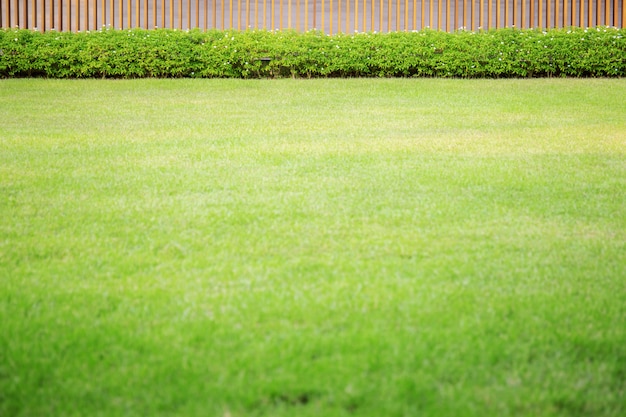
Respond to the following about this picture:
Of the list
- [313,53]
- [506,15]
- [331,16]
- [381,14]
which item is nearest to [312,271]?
[313,53]

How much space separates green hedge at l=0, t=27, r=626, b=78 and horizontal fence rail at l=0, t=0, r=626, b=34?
1.99 meters

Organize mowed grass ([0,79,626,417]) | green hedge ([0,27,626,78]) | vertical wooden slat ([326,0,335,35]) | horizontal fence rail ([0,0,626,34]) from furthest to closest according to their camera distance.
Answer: vertical wooden slat ([326,0,335,35]) < horizontal fence rail ([0,0,626,34]) < green hedge ([0,27,626,78]) < mowed grass ([0,79,626,417])

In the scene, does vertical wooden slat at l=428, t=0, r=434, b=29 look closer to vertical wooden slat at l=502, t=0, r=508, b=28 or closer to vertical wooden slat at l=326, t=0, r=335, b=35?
vertical wooden slat at l=502, t=0, r=508, b=28

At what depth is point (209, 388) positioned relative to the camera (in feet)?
10.0

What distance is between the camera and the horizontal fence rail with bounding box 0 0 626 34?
54.7 feet

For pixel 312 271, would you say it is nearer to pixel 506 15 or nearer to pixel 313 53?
pixel 313 53

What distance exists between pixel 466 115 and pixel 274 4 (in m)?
7.64

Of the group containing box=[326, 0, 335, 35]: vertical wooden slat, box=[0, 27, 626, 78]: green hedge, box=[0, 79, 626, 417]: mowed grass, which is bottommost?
box=[0, 79, 626, 417]: mowed grass

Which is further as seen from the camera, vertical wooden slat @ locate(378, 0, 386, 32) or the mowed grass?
vertical wooden slat @ locate(378, 0, 386, 32)

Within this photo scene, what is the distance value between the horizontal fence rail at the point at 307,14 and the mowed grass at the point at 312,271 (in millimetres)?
7888

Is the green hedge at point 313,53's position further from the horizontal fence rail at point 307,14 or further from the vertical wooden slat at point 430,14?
the vertical wooden slat at point 430,14

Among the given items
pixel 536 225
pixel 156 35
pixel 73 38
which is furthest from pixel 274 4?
pixel 536 225

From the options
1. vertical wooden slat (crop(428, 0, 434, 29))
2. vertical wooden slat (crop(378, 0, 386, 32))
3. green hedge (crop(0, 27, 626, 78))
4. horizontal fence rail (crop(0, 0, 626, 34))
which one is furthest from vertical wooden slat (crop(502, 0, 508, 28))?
vertical wooden slat (crop(378, 0, 386, 32))

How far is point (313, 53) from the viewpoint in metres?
14.5
